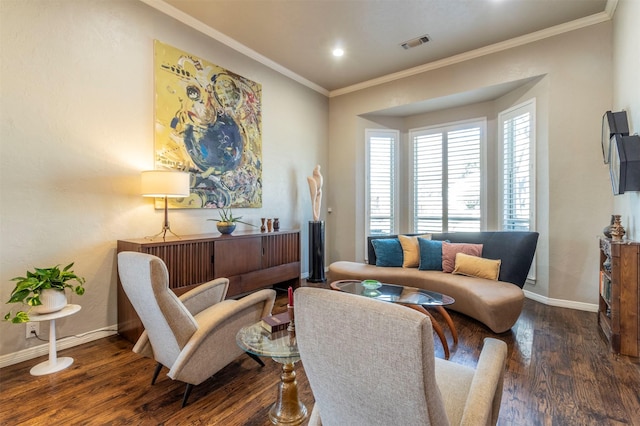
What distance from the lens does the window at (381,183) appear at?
5.58 m

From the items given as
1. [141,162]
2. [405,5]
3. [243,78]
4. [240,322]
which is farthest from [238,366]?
[405,5]

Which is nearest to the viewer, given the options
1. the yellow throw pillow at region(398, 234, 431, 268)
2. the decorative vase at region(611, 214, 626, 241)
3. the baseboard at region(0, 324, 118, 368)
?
the baseboard at region(0, 324, 118, 368)

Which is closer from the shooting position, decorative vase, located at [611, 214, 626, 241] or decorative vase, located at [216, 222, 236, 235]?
decorative vase, located at [611, 214, 626, 241]

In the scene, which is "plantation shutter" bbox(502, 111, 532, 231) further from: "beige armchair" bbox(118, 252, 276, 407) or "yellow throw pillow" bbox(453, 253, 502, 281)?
"beige armchair" bbox(118, 252, 276, 407)

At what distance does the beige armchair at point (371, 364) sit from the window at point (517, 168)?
146 inches

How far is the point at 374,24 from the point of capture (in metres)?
3.65

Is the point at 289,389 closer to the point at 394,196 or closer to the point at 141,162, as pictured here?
the point at 141,162

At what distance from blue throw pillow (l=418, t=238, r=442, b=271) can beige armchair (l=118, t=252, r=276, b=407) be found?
2.47 meters

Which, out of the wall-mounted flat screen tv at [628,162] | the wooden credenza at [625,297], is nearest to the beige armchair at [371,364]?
the wooden credenza at [625,297]

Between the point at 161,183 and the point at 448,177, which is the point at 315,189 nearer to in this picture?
Result: the point at 448,177

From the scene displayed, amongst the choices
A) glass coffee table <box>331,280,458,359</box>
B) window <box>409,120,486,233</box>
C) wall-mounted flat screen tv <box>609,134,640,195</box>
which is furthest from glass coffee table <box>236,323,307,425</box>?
window <box>409,120,486,233</box>

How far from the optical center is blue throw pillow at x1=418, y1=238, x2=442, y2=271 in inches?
154

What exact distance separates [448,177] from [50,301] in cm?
522

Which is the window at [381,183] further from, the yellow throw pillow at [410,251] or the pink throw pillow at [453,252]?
the pink throw pillow at [453,252]
